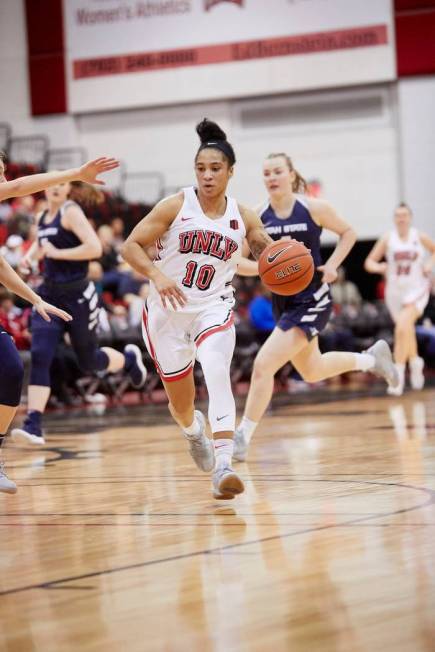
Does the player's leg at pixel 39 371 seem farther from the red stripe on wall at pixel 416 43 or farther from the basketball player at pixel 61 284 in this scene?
the red stripe on wall at pixel 416 43

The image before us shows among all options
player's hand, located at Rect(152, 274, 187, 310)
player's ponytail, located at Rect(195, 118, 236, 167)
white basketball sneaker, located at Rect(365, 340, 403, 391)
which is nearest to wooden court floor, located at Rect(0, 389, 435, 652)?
white basketball sneaker, located at Rect(365, 340, 403, 391)

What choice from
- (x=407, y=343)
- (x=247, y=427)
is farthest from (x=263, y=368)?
(x=407, y=343)

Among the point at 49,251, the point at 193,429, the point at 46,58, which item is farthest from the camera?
the point at 46,58

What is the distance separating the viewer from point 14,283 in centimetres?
559

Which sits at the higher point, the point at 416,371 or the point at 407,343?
the point at 407,343

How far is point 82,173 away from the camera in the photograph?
202 inches

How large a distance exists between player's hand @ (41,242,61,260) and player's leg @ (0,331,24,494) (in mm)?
2513

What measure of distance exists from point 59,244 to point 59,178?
298 centimetres

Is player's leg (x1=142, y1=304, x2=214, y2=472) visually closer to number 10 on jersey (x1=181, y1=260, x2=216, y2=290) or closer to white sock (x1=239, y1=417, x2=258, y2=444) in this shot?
number 10 on jersey (x1=181, y1=260, x2=216, y2=290)

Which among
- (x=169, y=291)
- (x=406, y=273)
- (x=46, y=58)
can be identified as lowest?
(x=406, y=273)

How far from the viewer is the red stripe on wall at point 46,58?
21281mm

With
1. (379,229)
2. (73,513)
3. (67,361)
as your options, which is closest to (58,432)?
(67,361)

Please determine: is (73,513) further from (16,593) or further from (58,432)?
(58,432)

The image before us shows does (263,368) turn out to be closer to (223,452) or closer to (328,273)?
(328,273)
